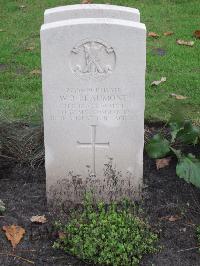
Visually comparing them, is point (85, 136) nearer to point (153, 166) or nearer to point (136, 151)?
point (136, 151)

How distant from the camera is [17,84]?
6215mm

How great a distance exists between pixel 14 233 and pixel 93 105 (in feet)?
3.28

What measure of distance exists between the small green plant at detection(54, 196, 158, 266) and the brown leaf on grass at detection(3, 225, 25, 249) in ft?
0.83

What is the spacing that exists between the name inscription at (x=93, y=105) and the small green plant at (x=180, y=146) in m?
0.57

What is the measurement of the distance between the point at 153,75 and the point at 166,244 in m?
2.81

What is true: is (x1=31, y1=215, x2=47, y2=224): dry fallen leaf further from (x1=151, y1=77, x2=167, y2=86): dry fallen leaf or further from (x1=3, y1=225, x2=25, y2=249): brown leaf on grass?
(x1=151, y1=77, x2=167, y2=86): dry fallen leaf

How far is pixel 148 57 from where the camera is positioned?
6773 mm

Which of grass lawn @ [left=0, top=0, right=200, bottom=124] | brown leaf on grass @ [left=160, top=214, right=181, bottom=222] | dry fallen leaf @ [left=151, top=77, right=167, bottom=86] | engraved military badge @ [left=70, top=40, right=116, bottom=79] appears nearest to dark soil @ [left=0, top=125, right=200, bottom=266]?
brown leaf on grass @ [left=160, top=214, right=181, bottom=222]

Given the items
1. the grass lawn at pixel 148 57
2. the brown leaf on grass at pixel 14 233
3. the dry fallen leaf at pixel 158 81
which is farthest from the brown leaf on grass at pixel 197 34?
the brown leaf on grass at pixel 14 233

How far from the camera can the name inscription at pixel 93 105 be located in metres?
4.00

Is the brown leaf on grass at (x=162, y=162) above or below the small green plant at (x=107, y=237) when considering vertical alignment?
above

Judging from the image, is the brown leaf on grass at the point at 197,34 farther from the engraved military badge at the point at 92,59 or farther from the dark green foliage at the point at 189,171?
the engraved military badge at the point at 92,59

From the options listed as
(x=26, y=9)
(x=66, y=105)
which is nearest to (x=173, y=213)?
(x=66, y=105)

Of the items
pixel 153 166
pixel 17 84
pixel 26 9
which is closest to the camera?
pixel 153 166
